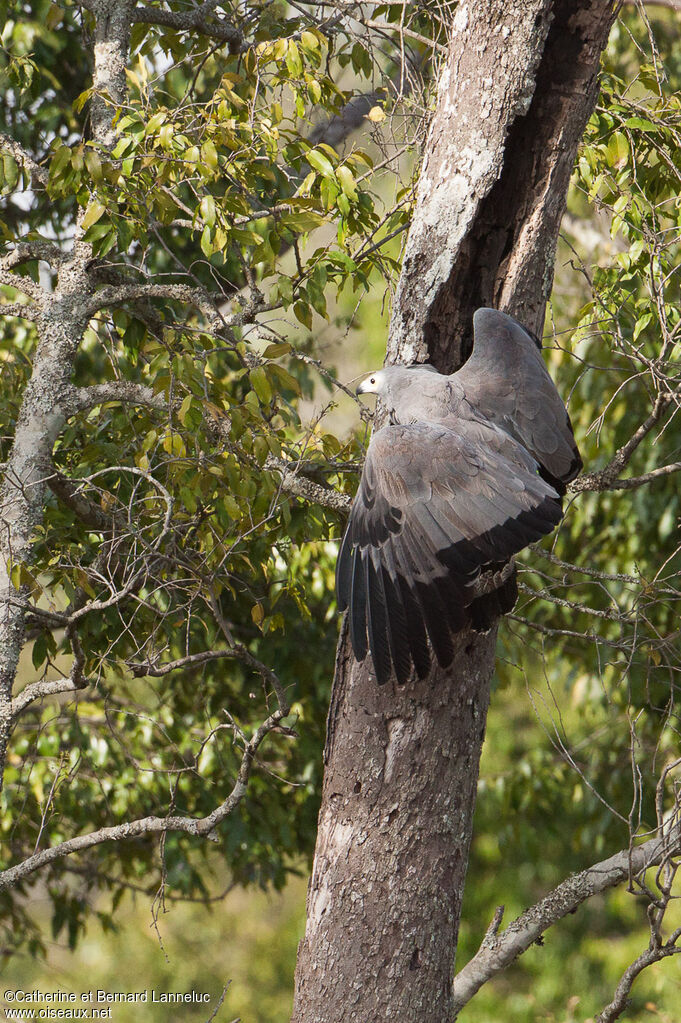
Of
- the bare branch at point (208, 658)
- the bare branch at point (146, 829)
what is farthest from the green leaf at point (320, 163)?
the bare branch at point (146, 829)

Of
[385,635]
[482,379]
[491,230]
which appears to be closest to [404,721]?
[385,635]

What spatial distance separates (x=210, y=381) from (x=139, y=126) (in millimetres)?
819

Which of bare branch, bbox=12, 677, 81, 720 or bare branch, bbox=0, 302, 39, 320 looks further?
bare branch, bbox=0, 302, 39, 320

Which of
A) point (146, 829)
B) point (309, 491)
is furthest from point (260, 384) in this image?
point (146, 829)

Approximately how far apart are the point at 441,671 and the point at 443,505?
0.44m

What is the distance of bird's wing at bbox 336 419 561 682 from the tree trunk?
0.28 meters

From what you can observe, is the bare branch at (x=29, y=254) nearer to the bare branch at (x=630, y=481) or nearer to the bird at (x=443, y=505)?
the bird at (x=443, y=505)

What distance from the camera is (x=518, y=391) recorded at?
2787 millimetres

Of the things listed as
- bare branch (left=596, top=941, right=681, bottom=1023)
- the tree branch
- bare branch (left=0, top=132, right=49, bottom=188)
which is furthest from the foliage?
bare branch (left=596, top=941, right=681, bottom=1023)

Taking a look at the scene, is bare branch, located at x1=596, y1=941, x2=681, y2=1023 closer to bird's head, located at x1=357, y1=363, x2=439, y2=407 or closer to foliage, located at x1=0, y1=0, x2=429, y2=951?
foliage, located at x1=0, y1=0, x2=429, y2=951

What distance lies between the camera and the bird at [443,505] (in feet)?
7.50

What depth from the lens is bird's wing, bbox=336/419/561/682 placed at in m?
2.28

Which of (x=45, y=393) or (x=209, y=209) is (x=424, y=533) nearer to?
(x=209, y=209)

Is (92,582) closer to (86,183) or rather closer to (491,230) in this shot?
(86,183)
